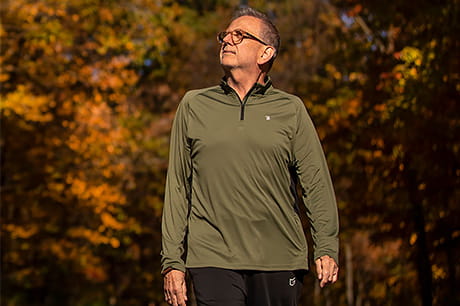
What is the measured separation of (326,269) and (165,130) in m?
22.9

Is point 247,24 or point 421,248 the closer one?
point 247,24

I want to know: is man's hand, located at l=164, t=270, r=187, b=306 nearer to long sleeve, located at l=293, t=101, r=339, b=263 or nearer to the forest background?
long sleeve, located at l=293, t=101, r=339, b=263

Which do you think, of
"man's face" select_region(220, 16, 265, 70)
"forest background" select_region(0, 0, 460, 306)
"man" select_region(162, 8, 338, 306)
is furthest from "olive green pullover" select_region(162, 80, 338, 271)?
"forest background" select_region(0, 0, 460, 306)

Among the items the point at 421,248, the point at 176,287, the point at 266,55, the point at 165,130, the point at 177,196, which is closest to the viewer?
the point at 176,287

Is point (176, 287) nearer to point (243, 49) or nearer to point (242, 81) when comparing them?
point (242, 81)

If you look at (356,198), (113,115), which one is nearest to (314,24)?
(113,115)

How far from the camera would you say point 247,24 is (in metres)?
4.41

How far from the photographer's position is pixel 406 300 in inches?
469

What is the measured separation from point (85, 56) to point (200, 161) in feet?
48.3

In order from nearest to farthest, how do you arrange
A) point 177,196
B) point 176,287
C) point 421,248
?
point 176,287, point 177,196, point 421,248

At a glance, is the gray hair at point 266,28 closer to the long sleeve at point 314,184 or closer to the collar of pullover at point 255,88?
the collar of pullover at point 255,88

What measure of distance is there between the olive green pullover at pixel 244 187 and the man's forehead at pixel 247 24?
0.93 ft

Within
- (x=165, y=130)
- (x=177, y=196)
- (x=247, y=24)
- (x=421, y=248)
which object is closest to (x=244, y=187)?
(x=177, y=196)

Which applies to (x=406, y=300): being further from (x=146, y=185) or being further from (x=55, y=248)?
(x=146, y=185)
